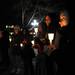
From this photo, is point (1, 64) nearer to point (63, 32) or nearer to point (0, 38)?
point (0, 38)

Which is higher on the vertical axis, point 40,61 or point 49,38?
point 49,38

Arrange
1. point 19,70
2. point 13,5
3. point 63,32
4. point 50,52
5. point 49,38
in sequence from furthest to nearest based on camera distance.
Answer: point 13,5 → point 19,70 → point 49,38 → point 50,52 → point 63,32

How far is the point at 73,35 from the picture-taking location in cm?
395

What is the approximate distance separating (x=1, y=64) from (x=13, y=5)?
4.91 m

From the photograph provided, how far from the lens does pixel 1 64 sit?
5.74 meters

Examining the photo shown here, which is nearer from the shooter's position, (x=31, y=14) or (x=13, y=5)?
(x=13, y=5)

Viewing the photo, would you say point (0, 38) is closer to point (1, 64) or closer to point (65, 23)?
point (1, 64)

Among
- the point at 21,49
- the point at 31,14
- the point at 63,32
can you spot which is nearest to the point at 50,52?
the point at 63,32

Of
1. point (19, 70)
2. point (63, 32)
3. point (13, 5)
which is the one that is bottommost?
point (19, 70)

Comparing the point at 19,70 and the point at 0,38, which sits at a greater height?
the point at 0,38

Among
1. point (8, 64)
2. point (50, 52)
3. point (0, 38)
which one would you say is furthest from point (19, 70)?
point (50, 52)

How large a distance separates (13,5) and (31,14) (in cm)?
353

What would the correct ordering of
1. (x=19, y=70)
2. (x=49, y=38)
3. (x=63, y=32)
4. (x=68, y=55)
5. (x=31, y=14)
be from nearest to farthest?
(x=68, y=55), (x=63, y=32), (x=49, y=38), (x=19, y=70), (x=31, y=14)

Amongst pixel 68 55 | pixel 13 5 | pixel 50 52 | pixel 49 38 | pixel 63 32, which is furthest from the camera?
pixel 13 5
